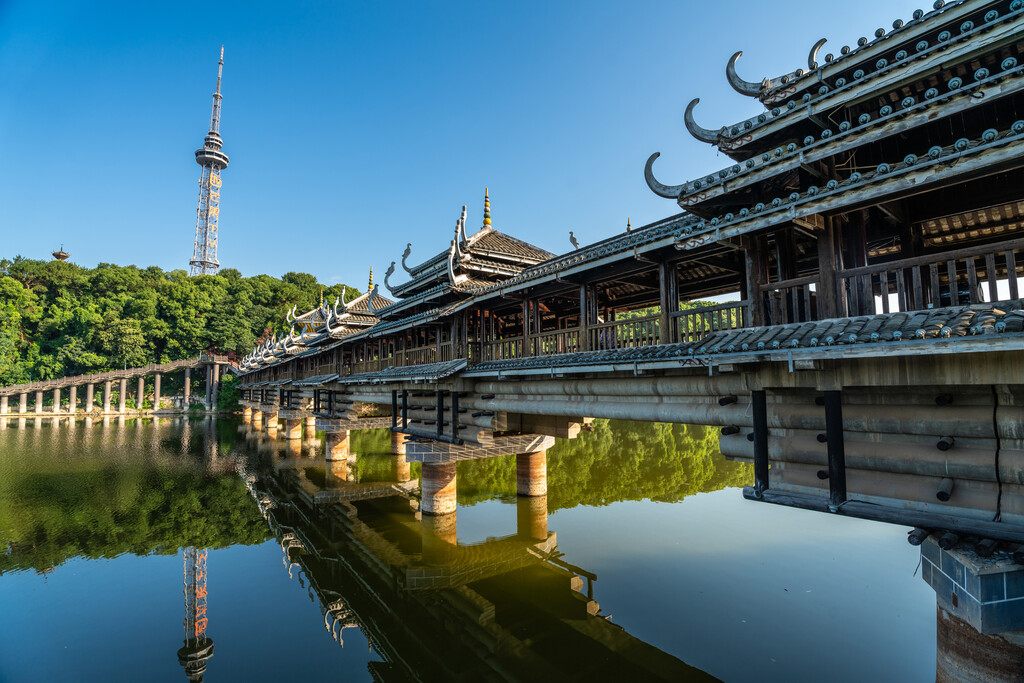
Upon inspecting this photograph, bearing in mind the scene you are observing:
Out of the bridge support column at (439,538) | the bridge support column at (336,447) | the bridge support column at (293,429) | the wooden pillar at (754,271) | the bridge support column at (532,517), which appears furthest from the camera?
the bridge support column at (293,429)

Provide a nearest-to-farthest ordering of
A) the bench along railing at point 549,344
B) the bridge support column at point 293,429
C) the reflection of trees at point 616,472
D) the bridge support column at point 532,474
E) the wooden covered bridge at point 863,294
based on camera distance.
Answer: the wooden covered bridge at point 863,294 < the bench along railing at point 549,344 < the bridge support column at point 532,474 < the reflection of trees at point 616,472 < the bridge support column at point 293,429

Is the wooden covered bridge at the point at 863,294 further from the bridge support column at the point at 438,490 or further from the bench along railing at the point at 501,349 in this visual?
the bridge support column at the point at 438,490

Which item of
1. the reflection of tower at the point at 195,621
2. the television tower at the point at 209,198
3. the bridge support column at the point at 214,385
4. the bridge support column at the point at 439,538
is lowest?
the reflection of tower at the point at 195,621

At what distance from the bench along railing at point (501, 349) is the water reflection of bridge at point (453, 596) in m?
5.67

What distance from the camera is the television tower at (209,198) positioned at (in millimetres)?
96188

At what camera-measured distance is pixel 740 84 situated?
785cm

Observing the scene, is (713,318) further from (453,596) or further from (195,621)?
(195,621)

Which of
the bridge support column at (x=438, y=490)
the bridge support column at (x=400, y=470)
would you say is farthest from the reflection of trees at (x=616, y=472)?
the bridge support column at (x=438, y=490)

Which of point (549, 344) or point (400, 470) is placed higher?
point (549, 344)

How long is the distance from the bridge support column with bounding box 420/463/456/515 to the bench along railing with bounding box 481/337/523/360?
4.35m

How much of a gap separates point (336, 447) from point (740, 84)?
24149mm

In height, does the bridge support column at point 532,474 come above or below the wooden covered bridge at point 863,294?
below

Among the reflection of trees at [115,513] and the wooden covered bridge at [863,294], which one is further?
the reflection of trees at [115,513]

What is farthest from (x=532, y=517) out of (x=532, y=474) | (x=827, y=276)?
(x=827, y=276)
